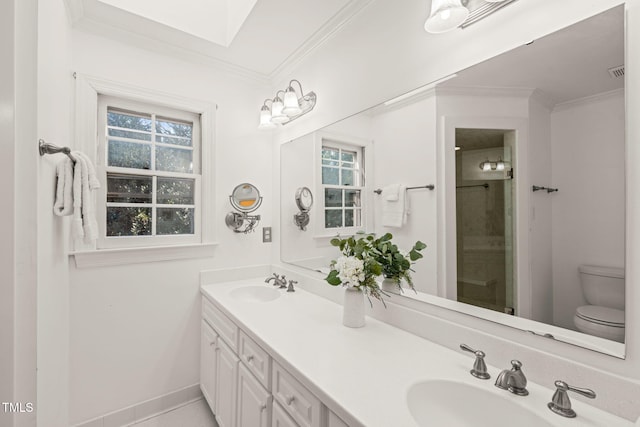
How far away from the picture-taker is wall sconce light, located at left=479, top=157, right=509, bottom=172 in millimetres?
1052

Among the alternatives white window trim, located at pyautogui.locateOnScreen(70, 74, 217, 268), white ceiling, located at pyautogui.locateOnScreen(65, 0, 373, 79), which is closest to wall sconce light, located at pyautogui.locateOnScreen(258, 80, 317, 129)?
white ceiling, located at pyautogui.locateOnScreen(65, 0, 373, 79)

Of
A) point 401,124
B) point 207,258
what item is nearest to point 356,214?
point 401,124

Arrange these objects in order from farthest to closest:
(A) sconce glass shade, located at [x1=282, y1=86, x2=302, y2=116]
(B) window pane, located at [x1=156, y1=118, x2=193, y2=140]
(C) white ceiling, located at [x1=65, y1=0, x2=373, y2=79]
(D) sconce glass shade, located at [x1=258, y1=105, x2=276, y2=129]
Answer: (D) sconce glass shade, located at [x1=258, y1=105, x2=276, y2=129], (B) window pane, located at [x1=156, y1=118, x2=193, y2=140], (A) sconce glass shade, located at [x1=282, y1=86, x2=302, y2=116], (C) white ceiling, located at [x1=65, y1=0, x2=373, y2=79]

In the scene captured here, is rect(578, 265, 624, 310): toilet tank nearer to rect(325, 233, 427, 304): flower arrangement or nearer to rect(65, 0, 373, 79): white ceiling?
rect(325, 233, 427, 304): flower arrangement

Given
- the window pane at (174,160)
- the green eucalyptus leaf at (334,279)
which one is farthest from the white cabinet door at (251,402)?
the window pane at (174,160)

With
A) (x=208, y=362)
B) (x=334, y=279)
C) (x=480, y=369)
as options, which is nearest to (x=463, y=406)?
(x=480, y=369)

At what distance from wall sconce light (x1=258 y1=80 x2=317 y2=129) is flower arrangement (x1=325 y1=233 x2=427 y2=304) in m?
1.06

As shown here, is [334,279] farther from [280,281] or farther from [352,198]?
[280,281]

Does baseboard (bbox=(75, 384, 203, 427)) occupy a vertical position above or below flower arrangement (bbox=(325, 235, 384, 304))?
below

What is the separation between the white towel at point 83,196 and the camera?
129 cm

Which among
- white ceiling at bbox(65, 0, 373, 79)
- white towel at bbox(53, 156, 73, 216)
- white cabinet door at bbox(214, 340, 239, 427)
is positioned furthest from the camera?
white ceiling at bbox(65, 0, 373, 79)

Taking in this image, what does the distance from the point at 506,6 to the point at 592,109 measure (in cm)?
46

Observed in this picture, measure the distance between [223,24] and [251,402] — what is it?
2.28 metres

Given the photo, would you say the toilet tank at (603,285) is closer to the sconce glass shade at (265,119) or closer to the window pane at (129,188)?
the sconce glass shade at (265,119)
